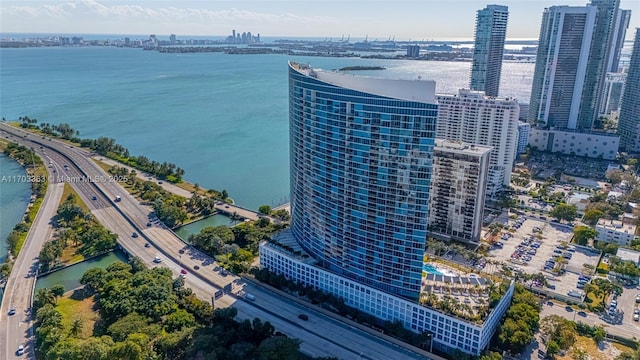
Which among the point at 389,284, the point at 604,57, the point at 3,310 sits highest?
the point at 604,57

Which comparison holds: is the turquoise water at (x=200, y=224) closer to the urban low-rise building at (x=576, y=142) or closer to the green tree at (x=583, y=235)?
the green tree at (x=583, y=235)

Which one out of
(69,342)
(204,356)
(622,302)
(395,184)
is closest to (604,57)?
(622,302)

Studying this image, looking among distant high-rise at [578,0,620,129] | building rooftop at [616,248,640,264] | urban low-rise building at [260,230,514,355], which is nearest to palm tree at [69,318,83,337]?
urban low-rise building at [260,230,514,355]

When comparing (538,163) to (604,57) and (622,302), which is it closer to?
(604,57)

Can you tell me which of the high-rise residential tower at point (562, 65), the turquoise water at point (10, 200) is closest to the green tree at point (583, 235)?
the high-rise residential tower at point (562, 65)

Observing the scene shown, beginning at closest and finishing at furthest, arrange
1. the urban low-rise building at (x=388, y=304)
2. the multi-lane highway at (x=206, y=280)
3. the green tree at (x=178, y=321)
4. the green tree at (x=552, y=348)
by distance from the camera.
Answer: the urban low-rise building at (x=388, y=304) → the green tree at (x=552, y=348) → the multi-lane highway at (x=206, y=280) → the green tree at (x=178, y=321)
